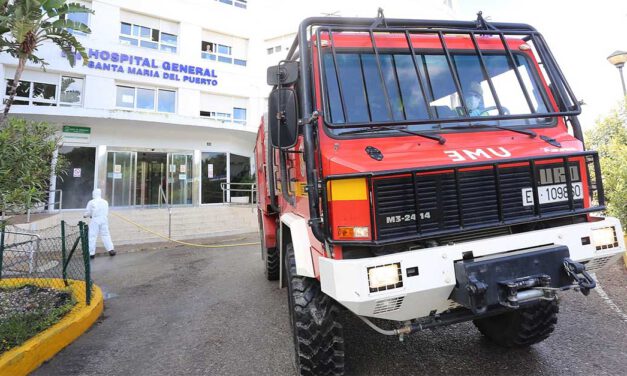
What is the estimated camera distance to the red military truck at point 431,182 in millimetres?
2133

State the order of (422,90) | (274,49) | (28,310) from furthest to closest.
A: 1. (274,49)
2. (28,310)
3. (422,90)

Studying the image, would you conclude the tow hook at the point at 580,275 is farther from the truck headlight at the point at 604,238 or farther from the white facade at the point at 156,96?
the white facade at the point at 156,96

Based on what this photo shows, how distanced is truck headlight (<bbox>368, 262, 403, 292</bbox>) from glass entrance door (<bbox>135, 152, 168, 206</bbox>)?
1607cm

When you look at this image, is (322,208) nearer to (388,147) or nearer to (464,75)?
(388,147)

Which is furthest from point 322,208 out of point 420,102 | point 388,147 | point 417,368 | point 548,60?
point 548,60

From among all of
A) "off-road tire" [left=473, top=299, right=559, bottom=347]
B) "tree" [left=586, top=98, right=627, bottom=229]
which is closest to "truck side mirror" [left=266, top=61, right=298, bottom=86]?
"off-road tire" [left=473, top=299, right=559, bottom=347]

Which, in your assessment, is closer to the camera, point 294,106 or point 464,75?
point 294,106

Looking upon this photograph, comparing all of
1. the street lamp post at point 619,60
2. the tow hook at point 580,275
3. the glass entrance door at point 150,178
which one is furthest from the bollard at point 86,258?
the glass entrance door at point 150,178

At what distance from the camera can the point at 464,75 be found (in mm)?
3027

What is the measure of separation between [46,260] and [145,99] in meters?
12.6

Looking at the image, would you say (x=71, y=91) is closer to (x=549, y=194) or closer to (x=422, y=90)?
(x=422, y=90)

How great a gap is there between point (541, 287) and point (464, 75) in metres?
1.89

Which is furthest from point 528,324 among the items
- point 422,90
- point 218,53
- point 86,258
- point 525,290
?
point 218,53

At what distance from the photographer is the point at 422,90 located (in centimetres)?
284
